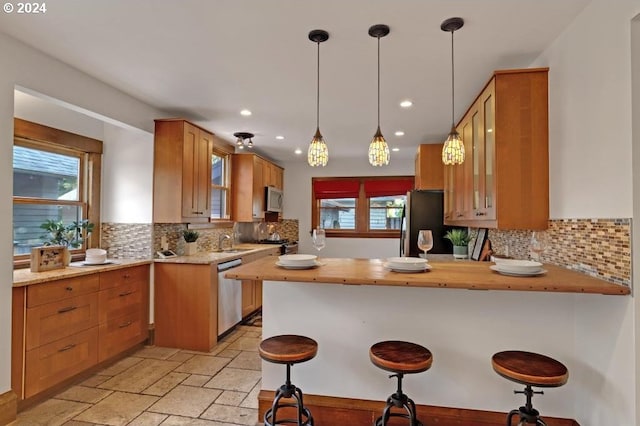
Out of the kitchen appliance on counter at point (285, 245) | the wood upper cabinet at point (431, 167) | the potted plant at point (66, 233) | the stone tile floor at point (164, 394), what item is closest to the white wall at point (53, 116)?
the potted plant at point (66, 233)

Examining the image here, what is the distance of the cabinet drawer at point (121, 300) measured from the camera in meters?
3.03

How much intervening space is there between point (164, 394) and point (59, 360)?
818mm

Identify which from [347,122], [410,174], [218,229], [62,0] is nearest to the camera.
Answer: [62,0]

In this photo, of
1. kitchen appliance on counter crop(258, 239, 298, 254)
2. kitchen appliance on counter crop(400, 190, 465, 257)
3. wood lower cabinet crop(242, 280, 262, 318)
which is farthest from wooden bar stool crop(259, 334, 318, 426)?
kitchen appliance on counter crop(258, 239, 298, 254)

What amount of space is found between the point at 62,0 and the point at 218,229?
11.6 feet

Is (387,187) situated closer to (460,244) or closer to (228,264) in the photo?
(460,244)

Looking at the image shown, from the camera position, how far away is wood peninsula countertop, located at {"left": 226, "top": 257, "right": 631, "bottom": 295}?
1627mm

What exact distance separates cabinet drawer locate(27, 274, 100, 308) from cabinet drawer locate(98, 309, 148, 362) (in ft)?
1.28

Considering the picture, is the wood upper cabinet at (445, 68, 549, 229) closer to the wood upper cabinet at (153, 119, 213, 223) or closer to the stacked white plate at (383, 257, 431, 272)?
the stacked white plate at (383, 257, 431, 272)

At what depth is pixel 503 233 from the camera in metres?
3.16

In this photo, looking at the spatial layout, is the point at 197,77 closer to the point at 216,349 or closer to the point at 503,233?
the point at 216,349

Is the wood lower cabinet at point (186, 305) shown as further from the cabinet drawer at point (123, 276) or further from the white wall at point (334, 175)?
the white wall at point (334, 175)

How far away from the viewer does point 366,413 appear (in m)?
2.16

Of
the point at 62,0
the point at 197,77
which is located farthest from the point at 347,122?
the point at 62,0
